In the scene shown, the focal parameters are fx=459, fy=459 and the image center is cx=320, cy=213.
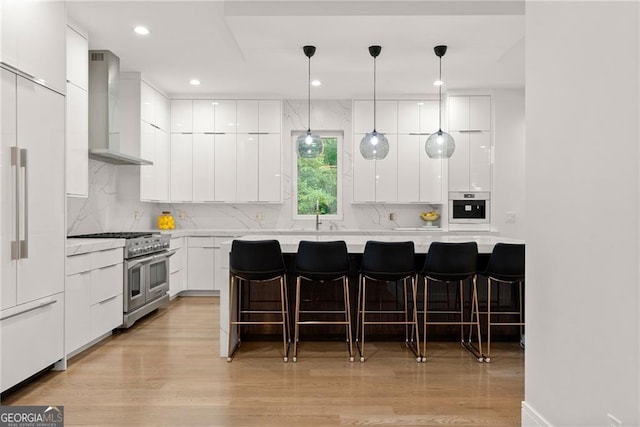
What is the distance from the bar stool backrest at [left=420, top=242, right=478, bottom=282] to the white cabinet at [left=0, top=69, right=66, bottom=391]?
2.79 metres

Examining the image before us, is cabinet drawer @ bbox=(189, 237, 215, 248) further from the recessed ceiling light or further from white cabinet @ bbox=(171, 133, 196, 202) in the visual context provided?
the recessed ceiling light

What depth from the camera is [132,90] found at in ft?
18.3

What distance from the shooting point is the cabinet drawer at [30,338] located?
2717mm

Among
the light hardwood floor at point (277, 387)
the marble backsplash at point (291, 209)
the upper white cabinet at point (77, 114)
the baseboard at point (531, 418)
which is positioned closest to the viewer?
the baseboard at point (531, 418)

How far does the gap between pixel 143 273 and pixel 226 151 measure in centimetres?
246

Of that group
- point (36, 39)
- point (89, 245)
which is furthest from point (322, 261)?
point (36, 39)

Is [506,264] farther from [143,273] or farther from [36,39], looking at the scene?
[36,39]

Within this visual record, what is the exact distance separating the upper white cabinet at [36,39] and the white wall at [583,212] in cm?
297

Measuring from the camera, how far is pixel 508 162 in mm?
6266

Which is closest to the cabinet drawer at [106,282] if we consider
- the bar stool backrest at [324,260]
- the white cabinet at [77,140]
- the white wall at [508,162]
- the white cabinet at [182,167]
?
the white cabinet at [77,140]

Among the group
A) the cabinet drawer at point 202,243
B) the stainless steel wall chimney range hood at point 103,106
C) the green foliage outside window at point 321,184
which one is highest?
the stainless steel wall chimney range hood at point 103,106

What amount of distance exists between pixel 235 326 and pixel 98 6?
289cm

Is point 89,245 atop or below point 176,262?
atop

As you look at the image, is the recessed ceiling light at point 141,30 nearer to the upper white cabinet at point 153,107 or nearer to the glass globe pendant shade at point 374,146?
the upper white cabinet at point 153,107
